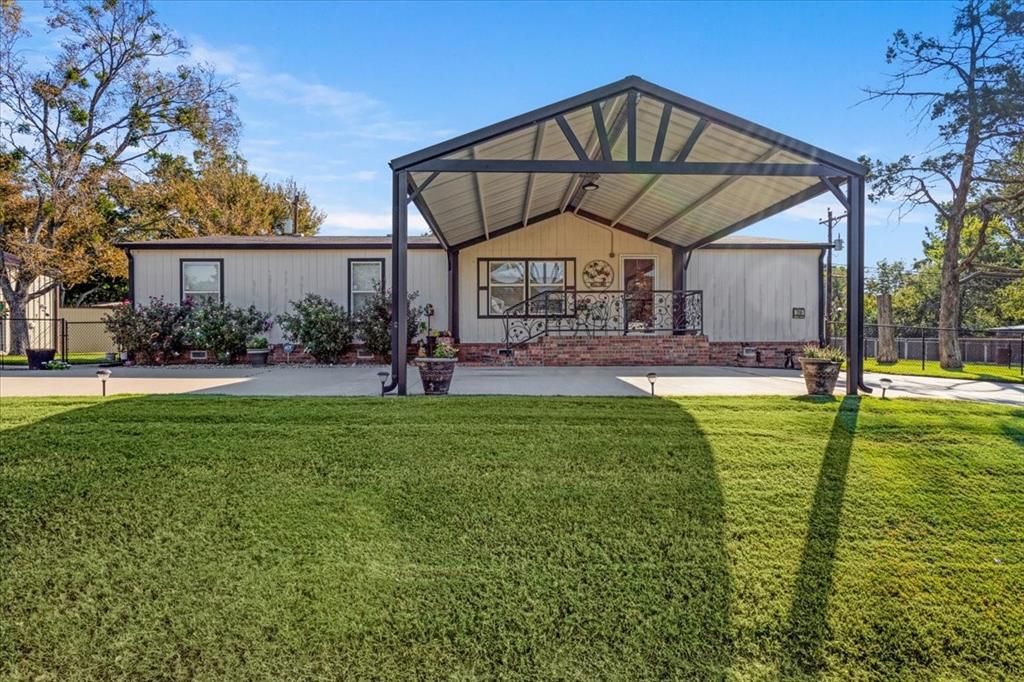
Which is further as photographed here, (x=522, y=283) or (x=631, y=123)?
(x=522, y=283)

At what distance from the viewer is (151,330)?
12.4 m

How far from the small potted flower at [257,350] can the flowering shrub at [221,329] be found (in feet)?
0.53

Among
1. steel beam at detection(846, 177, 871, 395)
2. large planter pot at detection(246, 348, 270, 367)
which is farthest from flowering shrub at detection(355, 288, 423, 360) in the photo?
steel beam at detection(846, 177, 871, 395)

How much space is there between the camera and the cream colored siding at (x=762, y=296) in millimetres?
13719

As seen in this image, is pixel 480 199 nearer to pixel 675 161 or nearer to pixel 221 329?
pixel 675 161

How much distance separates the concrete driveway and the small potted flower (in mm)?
1160

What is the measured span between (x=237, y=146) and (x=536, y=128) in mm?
18242

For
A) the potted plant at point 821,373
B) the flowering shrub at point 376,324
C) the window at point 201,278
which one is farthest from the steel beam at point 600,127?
the window at point 201,278

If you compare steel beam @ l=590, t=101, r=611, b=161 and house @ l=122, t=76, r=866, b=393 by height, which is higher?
steel beam @ l=590, t=101, r=611, b=161

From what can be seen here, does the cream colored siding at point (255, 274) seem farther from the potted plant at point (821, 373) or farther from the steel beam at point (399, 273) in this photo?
the potted plant at point (821, 373)

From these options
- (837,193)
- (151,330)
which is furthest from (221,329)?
(837,193)

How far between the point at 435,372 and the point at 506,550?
344 centimetres

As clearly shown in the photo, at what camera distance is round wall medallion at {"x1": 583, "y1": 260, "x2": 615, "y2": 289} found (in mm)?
13977

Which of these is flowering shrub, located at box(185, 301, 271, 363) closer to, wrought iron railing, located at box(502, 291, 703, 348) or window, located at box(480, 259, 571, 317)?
window, located at box(480, 259, 571, 317)
